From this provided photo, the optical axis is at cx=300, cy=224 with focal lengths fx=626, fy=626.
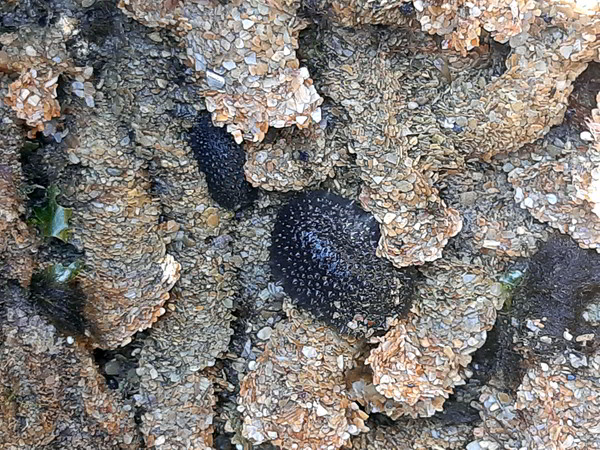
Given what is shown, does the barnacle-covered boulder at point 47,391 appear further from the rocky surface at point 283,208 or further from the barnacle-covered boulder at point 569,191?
the barnacle-covered boulder at point 569,191

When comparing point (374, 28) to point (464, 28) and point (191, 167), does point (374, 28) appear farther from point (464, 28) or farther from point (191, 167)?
point (191, 167)

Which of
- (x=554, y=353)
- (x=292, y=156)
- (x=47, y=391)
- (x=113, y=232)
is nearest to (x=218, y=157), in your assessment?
(x=292, y=156)

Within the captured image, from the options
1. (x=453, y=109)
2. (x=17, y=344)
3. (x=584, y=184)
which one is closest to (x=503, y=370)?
(x=584, y=184)

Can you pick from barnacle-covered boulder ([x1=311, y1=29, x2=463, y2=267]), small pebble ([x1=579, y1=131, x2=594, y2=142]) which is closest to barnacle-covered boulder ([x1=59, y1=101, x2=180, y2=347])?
barnacle-covered boulder ([x1=311, y1=29, x2=463, y2=267])

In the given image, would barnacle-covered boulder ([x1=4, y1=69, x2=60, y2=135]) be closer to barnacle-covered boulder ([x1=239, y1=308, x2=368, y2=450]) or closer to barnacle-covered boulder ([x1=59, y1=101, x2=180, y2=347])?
barnacle-covered boulder ([x1=59, y1=101, x2=180, y2=347])

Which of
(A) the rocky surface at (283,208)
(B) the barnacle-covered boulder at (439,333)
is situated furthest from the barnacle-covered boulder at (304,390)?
(B) the barnacle-covered boulder at (439,333)

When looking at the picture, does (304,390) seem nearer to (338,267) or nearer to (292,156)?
(338,267)
